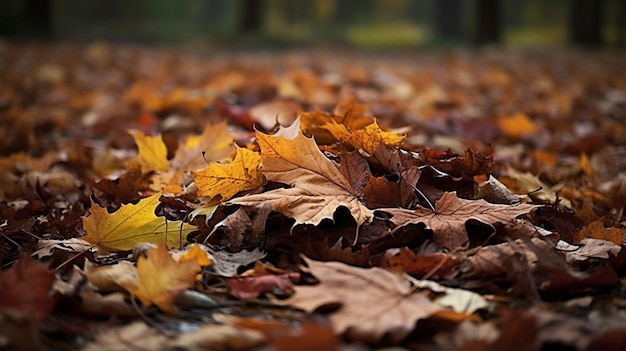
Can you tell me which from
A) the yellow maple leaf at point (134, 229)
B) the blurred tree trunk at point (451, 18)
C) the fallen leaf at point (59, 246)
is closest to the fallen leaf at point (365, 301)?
the yellow maple leaf at point (134, 229)

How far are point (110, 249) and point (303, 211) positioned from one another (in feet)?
1.46

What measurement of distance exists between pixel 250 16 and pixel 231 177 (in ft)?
54.8

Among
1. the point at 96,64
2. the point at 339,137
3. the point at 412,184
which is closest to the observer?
the point at 412,184

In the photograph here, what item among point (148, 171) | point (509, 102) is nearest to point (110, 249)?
point (148, 171)

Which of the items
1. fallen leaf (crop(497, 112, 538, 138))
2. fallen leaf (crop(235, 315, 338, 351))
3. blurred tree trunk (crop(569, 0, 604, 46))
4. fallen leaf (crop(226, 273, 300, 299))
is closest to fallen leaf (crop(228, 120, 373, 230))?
fallen leaf (crop(226, 273, 300, 299))

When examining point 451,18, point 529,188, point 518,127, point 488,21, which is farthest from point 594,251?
point 451,18

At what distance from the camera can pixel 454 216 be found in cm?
140

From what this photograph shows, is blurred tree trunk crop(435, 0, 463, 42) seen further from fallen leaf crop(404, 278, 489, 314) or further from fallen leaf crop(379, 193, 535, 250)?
fallen leaf crop(404, 278, 489, 314)

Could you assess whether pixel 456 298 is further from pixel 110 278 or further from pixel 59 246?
pixel 59 246

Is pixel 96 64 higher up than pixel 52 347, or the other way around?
pixel 52 347

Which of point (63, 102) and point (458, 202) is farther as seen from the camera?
point (63, 102)

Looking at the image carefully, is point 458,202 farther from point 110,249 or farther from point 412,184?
point 110,249

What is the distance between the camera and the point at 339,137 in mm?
1654

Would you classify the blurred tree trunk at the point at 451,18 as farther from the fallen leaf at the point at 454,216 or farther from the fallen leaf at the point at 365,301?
the fallen leaf at the point at 365,301
